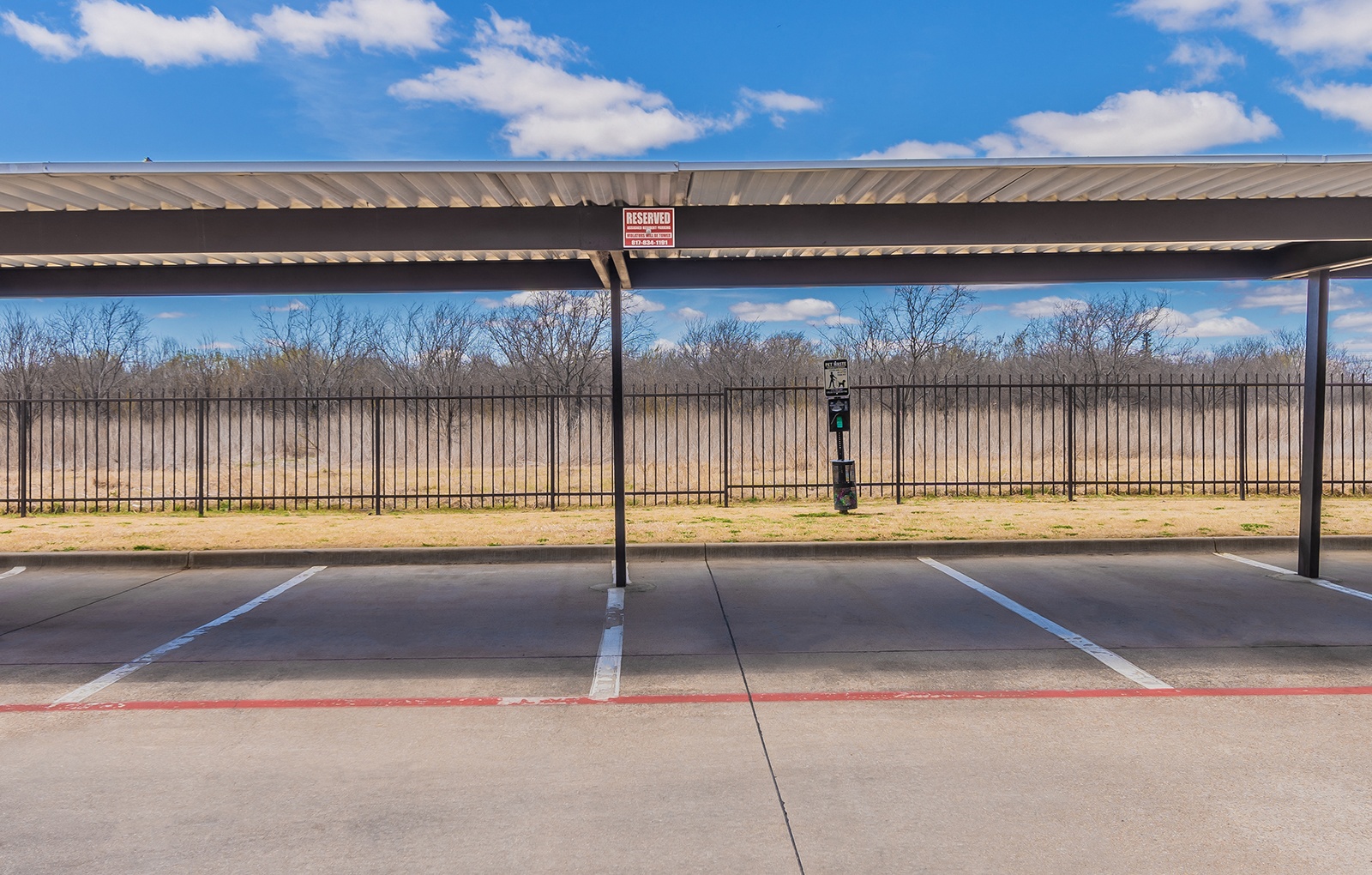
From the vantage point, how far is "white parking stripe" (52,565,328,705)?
5590 mm

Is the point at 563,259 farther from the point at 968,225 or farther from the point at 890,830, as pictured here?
the point at 890,830

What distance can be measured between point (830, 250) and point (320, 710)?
219 inches

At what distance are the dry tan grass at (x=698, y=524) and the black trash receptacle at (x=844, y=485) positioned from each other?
0.24 metres

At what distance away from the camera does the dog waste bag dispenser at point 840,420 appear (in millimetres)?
13547

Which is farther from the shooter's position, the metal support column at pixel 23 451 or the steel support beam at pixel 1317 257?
the metal support column at pixel 23 451

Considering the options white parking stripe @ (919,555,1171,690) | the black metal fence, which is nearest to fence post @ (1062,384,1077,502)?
the black metal fence

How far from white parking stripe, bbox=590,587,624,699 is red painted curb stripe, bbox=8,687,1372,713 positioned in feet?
0.57

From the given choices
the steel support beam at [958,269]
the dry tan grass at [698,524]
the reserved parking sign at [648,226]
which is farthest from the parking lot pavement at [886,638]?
the reserved parking sign at [648,226]

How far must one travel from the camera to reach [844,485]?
13.5 m

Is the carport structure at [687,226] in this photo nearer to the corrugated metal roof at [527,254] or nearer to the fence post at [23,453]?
the corrugated metal roof at [527,254]

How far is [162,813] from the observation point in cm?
383

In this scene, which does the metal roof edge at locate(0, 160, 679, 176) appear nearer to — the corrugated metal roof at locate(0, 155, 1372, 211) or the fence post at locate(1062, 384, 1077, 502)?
the corrugated metal roof at locate(0, 155, 1372, 211)

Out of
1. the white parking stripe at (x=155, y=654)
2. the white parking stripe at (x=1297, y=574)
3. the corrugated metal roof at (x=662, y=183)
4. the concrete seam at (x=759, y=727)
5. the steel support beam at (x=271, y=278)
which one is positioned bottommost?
the white parking stripe at (x=155, y=654)

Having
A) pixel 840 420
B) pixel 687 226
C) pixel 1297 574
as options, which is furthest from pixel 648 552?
pixel 1297 574
